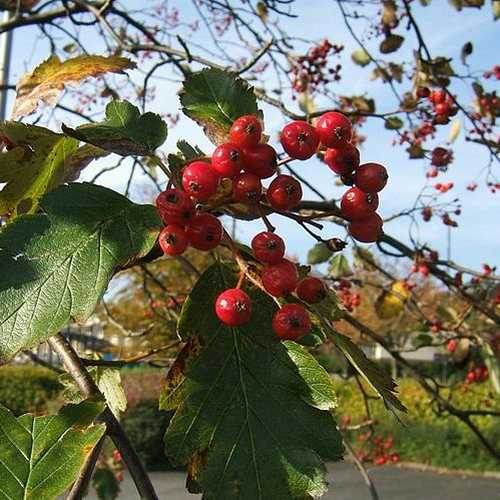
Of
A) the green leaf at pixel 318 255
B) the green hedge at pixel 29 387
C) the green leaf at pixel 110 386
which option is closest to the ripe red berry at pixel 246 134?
the green leaf at pixel 110 386

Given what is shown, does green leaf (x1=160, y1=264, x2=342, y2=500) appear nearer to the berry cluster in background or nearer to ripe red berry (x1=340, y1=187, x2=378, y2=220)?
the berry cluster in background

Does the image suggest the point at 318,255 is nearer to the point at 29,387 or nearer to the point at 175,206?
the point at 175,206

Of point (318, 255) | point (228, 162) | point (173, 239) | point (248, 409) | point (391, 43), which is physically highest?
point (391, 43)

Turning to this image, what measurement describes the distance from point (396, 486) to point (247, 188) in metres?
14.7

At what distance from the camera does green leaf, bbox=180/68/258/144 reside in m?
0.92

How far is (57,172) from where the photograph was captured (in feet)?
3.05

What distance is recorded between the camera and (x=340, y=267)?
3838mm

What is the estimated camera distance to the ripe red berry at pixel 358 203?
32.8 inches

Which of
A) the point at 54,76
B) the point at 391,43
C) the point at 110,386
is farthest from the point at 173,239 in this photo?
the point at 391,43

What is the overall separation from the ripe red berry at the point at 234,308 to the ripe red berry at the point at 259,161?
5.6 inches

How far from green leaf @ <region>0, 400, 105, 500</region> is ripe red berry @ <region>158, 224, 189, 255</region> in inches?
7.2

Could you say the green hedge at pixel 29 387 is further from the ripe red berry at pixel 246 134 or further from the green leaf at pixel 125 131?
the ripe red berry at pixel 246 134

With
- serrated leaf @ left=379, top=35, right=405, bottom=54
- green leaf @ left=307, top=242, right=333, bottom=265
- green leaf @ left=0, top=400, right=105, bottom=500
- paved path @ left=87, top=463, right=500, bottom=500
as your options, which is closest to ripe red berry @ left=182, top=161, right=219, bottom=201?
green leaf @ left=0, top=400, right=105, bottom=500

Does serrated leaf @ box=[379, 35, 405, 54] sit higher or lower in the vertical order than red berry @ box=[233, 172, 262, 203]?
higher
